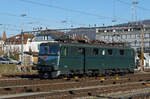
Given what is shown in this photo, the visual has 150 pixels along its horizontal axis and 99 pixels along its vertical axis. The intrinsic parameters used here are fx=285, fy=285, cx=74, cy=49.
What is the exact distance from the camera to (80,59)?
2711 centimetres

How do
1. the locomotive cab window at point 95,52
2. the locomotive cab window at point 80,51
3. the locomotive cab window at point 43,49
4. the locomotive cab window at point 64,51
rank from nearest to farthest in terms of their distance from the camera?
the locomotive cab window at point 64,51 → the locomotive cab window at point 43,49 → the locomotive cab window at point 80,51 → the locomotive cab window at point 95,52

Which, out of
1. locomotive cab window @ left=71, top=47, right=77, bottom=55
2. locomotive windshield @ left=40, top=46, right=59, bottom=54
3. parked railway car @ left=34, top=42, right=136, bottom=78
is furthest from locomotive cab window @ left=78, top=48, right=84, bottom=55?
locomotive windshield @ left=40, top=46, right=59, bottom=54

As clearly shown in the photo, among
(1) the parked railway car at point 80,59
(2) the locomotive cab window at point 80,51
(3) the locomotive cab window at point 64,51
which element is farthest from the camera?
(2) the locomotive cab window at point 80,51

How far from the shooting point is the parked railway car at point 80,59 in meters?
25.2

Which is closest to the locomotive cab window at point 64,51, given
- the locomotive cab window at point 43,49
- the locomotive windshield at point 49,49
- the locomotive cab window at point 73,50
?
the locomotive windshield at point 49,49

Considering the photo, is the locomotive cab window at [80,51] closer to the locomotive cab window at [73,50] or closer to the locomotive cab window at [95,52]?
the locomotive cab window at [73,50]

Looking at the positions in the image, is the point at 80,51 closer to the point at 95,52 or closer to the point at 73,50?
the point at 73,50

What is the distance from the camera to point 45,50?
26.2 meters

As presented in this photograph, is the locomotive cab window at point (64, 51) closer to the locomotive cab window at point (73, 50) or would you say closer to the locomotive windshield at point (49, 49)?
the locomotive windshield at point (49, 49)

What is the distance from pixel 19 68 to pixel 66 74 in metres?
13.4

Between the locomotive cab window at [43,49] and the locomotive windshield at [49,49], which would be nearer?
the locomotive windshield at [49,49]

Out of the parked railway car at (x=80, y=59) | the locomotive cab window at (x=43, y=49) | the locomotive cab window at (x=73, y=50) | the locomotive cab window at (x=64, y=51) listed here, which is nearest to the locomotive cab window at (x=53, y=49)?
the parked railway car at (x=80, y=59)

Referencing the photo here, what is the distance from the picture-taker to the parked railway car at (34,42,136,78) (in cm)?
2516

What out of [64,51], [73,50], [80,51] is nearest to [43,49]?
Result: [64,51]
